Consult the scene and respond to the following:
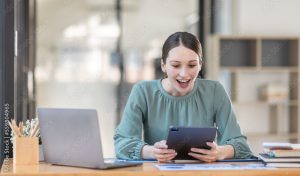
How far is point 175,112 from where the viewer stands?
2855 mm

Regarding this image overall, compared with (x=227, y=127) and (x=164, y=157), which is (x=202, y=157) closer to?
(x=164, y=157)

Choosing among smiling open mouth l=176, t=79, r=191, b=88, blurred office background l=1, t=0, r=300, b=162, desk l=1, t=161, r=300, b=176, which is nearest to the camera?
desk l=1, t=161, r=300, b=176

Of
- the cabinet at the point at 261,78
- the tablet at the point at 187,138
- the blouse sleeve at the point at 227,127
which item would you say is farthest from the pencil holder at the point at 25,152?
the cabinet at the point at 261,78

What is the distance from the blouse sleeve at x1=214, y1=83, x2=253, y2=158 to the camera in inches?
106

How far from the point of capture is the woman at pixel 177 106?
2.72 m

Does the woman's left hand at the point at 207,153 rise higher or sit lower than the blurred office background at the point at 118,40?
lower

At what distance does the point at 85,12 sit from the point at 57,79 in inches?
31.6

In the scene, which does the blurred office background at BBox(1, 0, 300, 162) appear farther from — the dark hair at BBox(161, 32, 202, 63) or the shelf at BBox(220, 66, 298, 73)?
the dark hair at BBox(161, 32, 202, 63)

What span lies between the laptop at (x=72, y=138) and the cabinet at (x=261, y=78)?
3.87 m

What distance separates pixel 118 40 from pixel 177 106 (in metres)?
3.85

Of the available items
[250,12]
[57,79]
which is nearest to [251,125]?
[250,12]

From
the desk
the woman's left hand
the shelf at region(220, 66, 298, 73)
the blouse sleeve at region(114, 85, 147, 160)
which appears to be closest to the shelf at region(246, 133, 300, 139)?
the shelf at region(220, 66, 298, 73)

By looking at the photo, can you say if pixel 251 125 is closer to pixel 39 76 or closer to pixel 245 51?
pixel 245 51

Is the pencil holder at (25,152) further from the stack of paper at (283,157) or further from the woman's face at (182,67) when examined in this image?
the stack of paper at (283,157)
